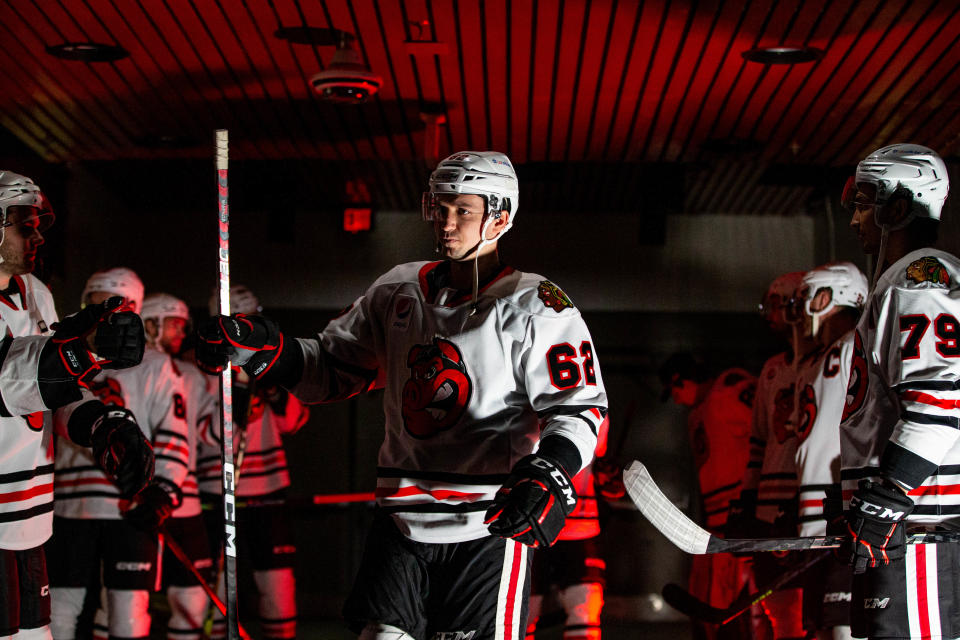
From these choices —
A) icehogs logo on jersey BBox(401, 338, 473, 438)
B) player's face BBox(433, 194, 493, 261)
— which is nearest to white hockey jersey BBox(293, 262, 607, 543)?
icehogs logo on jersey BBox(401, 338, 473, 438)

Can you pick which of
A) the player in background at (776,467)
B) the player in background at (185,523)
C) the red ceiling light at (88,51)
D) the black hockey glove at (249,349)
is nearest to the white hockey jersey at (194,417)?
the player in background at (185,523)

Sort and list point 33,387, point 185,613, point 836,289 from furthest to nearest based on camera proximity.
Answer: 1. point 185,613
2. point 836,289
3. point 33,387

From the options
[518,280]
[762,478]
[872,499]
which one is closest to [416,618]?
[518,280]

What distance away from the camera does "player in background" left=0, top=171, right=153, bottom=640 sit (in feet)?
9.04

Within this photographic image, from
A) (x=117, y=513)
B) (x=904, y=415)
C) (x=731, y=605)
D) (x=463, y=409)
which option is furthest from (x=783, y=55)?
(x=117, y=513)

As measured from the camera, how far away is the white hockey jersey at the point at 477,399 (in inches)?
103

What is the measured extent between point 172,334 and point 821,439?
302cm

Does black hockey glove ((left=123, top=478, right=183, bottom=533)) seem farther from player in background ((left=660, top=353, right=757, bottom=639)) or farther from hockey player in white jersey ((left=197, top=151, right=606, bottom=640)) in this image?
player in background ((left=660, top=353, right=757, bottom=639))

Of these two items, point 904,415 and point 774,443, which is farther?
point 774,443

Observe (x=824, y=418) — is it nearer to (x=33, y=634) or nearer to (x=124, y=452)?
(x=124, y=452)

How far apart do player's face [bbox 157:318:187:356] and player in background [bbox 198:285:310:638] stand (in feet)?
1.04

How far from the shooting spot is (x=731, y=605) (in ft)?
13.8

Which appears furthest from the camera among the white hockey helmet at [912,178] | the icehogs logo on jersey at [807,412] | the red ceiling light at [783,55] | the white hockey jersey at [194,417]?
the white hockey jersey at [194,417]

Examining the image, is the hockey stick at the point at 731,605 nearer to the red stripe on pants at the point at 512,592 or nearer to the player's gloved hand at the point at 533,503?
the red stripe on pants at the point at 512,592
